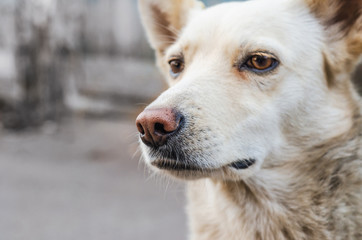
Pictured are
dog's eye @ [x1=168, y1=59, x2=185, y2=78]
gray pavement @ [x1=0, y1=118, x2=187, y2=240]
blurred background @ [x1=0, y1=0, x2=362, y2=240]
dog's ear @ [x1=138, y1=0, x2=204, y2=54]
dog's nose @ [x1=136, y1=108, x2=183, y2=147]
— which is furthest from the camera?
blurred background @ [x1=0, y1=0, x2=362, y2=240]

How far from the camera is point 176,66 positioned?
2576 mm

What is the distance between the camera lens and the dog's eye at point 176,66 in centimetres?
255

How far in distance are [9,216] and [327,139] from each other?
3.71 meters

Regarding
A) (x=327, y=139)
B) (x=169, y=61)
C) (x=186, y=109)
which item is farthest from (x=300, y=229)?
(x=169, y=61)

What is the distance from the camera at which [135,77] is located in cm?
901

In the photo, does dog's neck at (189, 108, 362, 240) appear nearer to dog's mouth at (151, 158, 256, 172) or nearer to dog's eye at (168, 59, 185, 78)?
dog's mouth at (151, 158, 256, 172)

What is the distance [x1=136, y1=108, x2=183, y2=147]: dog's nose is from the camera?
186cm

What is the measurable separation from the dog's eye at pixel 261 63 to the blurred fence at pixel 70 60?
627 cm

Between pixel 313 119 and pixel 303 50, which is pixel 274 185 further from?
pixel 303 50

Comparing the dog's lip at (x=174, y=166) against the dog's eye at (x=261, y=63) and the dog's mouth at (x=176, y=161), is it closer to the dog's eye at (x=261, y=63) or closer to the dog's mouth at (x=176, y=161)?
the dog's mouth at (x=176, y=161)

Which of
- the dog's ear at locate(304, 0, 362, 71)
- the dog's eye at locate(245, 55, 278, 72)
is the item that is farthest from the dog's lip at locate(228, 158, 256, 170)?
the dog's ear at locate(304, 0, 362, 71)

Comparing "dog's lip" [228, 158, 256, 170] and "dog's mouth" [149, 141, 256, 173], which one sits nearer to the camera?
"dog's mouth" [149, 141, 256, 173]

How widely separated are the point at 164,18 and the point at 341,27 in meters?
1.11

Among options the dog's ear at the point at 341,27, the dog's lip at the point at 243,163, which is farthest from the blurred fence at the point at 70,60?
the dog's lip at the point at 243,163
